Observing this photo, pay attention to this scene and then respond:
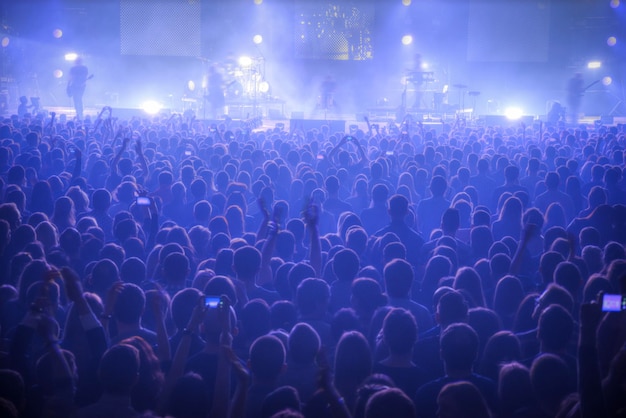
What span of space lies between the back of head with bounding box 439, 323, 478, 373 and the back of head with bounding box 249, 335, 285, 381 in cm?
111

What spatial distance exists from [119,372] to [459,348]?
2173 millimetres

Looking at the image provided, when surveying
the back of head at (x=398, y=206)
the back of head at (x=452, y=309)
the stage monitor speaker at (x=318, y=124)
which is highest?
the stage monitor speaker at (x=318, y=124)

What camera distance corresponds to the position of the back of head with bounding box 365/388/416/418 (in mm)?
2930

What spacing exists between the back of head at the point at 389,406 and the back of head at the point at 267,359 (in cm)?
95

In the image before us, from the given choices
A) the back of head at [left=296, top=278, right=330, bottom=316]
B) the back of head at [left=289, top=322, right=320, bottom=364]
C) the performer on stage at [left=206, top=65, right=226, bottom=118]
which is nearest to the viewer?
the back of head at [left=289, top=322, right=320, bottom=364]

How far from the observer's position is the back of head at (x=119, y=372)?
3.46 m

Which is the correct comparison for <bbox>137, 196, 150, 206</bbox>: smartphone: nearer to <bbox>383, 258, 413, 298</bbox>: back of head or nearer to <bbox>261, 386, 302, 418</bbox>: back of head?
<bbox>383, 258, 413, 298</bbox>: back of head

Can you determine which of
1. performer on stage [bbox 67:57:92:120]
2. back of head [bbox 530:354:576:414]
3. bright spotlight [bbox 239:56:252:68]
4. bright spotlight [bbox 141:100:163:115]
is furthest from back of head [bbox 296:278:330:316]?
bright spotlight [bbox 141:100:163:115]

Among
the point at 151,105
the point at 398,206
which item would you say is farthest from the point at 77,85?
the point at 398,206

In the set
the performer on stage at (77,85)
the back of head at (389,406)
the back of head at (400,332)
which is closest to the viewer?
the back of head at (389,406)

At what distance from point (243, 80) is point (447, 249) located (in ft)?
99.9

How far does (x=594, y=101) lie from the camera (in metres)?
38.0

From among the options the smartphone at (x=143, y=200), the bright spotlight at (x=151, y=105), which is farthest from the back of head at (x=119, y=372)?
the bright spotlight at (x=151, y=105)

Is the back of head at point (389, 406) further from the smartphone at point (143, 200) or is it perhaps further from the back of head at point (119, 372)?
the smartphone at point (143, 200)
